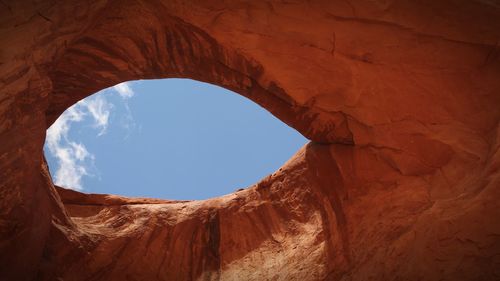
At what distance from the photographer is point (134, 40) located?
5.14 m

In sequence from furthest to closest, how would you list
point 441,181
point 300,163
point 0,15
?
point 300,163 < point 441,181 < point 0,15

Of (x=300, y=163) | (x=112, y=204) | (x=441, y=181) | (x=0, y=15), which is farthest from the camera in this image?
(x=112, y=204)

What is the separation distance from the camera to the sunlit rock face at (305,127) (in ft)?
12.5

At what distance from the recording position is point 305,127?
5.94 metres

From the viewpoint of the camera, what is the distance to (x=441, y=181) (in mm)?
4527

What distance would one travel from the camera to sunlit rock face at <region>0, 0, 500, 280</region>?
381 centimetres

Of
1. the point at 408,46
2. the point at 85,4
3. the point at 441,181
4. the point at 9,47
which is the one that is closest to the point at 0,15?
the point at 9,47

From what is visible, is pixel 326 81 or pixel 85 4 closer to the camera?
pixel 85 4

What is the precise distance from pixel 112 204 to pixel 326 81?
16.5 feet

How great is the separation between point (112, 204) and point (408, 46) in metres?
6.15

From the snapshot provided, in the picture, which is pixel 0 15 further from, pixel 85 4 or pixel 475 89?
pixel 475 89

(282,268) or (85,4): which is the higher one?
(85,4)

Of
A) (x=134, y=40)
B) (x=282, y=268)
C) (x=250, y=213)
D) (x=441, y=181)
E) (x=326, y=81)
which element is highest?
(x=134, y=40)

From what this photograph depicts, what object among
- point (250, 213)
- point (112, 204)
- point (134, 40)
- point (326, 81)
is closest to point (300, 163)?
point (250, 213)
